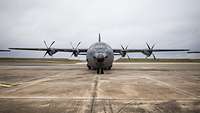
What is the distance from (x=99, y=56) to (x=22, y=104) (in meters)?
12.2

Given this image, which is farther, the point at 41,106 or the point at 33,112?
the point at 41,106

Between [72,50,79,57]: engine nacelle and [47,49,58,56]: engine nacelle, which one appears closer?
[72,50,79,57]: engine nacelle

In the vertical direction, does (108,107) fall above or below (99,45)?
below

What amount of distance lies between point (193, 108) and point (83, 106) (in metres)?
3.02

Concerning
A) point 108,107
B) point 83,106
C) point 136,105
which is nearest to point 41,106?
point 83,106

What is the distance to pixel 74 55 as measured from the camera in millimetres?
28094

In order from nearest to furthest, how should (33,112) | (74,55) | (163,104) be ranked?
(33,112) → (163,104) → (74,55)

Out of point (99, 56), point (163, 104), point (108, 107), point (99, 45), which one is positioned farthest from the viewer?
point (99, 45)

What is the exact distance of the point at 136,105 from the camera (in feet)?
16.0

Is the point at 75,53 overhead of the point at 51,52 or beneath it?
beneath

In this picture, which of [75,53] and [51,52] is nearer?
[75,53]

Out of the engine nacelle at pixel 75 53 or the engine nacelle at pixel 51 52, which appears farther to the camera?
the engine nacelle at pixel 51 52

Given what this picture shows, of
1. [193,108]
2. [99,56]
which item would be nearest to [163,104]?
[193,108]

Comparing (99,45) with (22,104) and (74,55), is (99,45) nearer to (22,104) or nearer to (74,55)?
(74,55)
